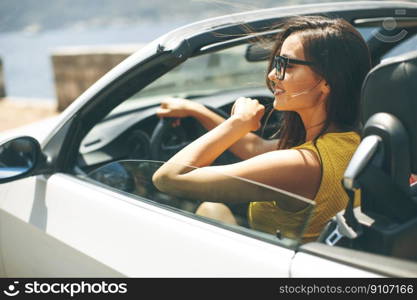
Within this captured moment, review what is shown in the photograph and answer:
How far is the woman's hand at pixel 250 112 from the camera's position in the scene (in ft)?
6.12

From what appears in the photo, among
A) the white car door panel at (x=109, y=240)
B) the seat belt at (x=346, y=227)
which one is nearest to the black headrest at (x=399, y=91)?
the seat belt at (x=346, y=227)

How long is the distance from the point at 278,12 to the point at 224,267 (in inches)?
43.5

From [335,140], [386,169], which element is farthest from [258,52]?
[386,169]

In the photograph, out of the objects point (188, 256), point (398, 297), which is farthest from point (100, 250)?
point (398, 297)

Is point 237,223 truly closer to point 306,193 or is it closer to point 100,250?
point 306,193

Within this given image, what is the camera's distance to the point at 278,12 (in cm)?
204

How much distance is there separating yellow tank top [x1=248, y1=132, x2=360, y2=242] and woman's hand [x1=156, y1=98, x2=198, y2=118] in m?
0.92

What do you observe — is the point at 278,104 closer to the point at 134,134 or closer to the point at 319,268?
the point at 319,268

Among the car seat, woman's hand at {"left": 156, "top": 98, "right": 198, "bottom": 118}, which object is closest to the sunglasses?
the car seat

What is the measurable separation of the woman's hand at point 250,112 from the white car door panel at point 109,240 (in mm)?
444

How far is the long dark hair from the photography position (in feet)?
5.55

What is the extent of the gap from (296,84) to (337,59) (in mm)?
156

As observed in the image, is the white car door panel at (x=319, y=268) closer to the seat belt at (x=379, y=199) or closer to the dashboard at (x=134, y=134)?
the seat belt at (x=379, y=199)
